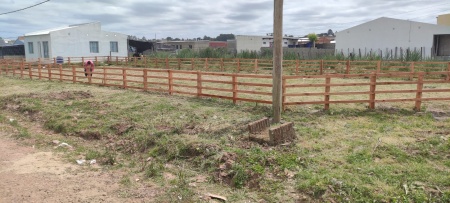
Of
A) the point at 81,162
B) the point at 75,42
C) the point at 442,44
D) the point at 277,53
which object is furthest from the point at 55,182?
the point at 442,44

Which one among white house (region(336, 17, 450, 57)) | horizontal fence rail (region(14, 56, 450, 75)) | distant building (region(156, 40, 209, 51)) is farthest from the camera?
distant building (region(156, 40, 209, 51))

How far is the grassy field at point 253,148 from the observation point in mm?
4789

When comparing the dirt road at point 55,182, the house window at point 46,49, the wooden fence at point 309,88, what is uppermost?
the house window at point 46,49

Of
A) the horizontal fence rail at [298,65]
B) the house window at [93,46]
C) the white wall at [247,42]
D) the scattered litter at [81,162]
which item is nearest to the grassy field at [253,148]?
the scattered litter at [81,162]

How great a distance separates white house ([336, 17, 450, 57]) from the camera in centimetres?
3169

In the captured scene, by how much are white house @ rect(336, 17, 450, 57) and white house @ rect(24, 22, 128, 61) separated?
2600 cm

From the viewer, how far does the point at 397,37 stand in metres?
33.9

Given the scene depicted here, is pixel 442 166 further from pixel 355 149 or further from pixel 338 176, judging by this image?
pixel 338 176

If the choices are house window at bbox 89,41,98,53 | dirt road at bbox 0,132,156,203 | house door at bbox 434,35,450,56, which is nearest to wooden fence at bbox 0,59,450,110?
dirt road at bbox 0,132,156,203

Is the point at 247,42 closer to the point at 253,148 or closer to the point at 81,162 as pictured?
the point at 253,148

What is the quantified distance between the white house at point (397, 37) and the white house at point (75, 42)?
85.3ft

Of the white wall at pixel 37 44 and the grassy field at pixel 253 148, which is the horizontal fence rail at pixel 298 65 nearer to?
the white wall at pixel 37 44

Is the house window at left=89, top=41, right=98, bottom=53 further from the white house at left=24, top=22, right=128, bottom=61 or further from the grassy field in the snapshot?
the grassy field

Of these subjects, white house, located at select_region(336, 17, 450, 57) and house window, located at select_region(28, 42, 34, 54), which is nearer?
white house, located at select_region(336, 17, 450, 57)
